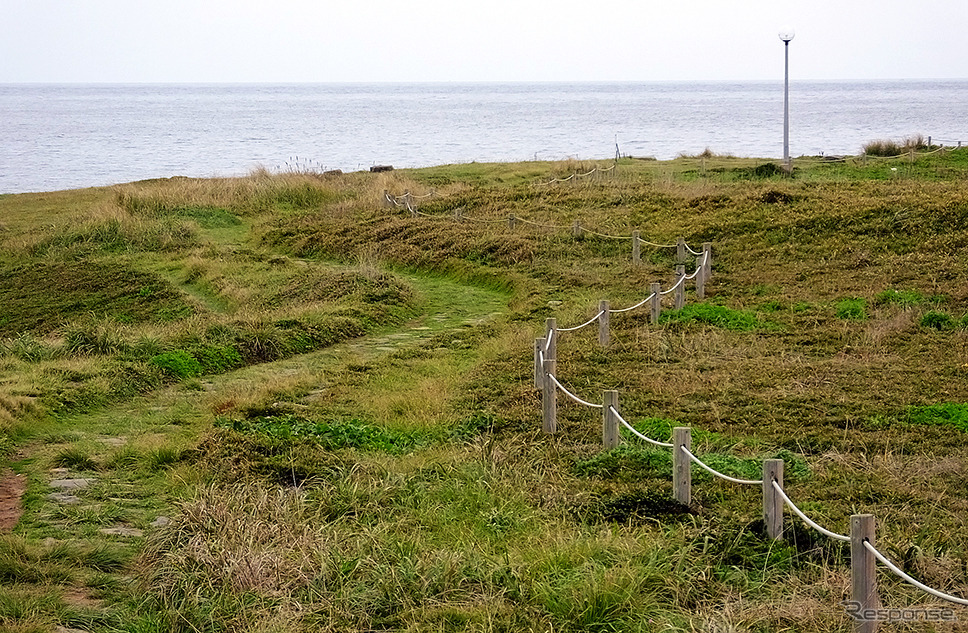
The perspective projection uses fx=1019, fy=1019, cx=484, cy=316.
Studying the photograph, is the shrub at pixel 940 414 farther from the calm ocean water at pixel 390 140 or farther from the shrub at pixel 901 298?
the calm ocean water at pixel 390 140

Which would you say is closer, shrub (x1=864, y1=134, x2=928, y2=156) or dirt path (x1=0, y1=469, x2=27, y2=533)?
dirt path (x1=0, y1=469, x2=27, y2=533)

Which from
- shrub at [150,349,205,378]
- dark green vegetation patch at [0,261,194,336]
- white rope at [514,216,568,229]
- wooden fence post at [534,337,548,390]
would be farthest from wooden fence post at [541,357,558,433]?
white rope at [514,216,568,229]

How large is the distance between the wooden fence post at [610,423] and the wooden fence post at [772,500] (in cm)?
212

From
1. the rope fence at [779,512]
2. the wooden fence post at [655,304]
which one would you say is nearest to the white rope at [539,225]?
the wooden fence post at [655,304]

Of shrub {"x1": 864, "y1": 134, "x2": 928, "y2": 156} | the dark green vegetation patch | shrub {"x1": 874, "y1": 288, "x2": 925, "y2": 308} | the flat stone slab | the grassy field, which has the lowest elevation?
the dark green vegetation patch

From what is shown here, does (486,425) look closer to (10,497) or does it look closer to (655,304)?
(10,497)

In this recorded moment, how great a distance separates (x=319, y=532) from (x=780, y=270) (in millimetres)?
11732

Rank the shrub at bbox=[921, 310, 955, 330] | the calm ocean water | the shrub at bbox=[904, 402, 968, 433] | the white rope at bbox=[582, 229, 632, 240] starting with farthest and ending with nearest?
the calm ocean water → the white rope at bbox=[582, 229, 632, 240] → the shrub at bbox=[921, 310, 955, 330] → the shrub at bbox=[904, 402, 968, 433]

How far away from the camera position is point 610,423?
865 centimetres

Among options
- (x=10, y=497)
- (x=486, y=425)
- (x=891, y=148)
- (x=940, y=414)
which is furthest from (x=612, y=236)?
(x=891, y=148)

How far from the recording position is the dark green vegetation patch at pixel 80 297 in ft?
59.3

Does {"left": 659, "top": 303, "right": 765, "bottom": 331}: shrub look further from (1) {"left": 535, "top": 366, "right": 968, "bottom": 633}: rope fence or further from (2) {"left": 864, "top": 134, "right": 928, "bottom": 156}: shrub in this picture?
(2) {"left": 864, "top": 134, "right": 928, "bottom": 156}: shrub

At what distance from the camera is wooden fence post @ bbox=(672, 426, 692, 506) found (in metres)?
7.27

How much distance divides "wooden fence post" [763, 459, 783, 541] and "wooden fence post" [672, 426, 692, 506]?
804mm
